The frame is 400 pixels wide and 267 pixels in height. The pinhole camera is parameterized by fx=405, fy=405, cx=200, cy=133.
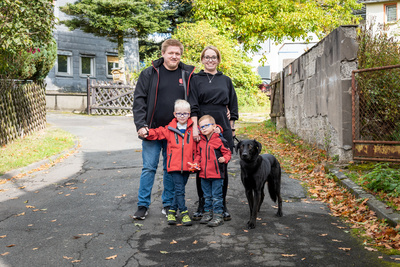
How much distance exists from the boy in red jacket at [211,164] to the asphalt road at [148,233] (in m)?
0.23

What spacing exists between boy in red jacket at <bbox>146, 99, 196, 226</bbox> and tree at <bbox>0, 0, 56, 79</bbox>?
17.3 ft

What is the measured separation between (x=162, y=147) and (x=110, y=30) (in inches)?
762

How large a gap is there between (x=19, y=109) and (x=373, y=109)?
999 cm

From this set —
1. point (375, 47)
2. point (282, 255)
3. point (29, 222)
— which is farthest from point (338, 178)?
point (29, 222)

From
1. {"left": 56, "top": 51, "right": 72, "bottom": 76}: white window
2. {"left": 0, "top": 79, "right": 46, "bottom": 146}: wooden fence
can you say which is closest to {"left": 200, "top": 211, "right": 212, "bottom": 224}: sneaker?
{"left": 0, "top": 79, "right": 46, "bottom": 146}: wooden fence

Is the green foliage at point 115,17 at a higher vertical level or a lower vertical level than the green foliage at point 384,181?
higher

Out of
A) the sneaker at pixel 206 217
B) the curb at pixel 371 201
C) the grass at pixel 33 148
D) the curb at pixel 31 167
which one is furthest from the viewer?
the grass at pixel 33 148

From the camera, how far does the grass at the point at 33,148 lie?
8.96 m

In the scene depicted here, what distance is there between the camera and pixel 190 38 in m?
18.6

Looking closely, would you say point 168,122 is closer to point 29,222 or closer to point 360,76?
point 29,222

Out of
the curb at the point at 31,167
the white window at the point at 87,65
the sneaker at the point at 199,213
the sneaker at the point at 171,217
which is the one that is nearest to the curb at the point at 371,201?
the sneaker at the point at 199,213

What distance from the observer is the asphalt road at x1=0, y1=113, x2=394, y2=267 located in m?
3.78

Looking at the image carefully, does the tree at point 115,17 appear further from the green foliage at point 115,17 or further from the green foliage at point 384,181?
the green foliage at point 384,181

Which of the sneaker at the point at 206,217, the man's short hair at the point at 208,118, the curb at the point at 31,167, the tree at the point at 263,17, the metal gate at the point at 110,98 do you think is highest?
the tree at the point at 263,17
